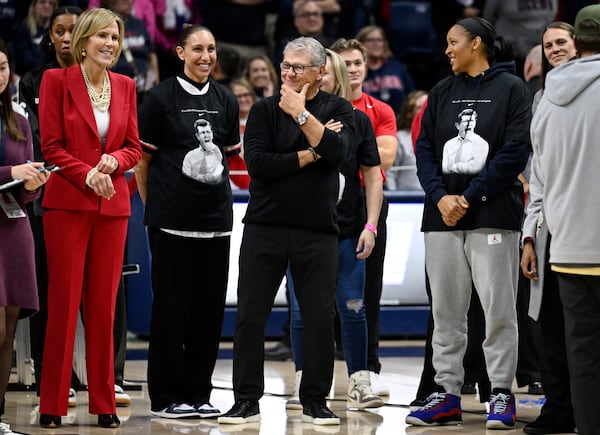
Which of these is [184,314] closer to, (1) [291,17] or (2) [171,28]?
(2) [171,28]

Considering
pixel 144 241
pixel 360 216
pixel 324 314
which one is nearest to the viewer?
pixel 324 314

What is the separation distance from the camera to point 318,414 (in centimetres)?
606

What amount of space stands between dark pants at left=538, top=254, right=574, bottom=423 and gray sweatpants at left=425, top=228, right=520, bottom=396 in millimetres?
161

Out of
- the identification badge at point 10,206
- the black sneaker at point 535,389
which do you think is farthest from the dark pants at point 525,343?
the identification badge at point 10,206

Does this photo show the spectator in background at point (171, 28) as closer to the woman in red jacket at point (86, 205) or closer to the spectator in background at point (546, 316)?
the woman in red jacket at point (86, 205)

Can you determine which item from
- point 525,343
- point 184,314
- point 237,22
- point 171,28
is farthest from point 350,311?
point 237,22

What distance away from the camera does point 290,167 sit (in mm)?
5855

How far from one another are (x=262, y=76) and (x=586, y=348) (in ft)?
21.3

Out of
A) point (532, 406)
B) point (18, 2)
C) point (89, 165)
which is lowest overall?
point (532, 406)

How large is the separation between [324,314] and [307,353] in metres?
0.21

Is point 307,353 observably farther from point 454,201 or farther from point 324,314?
point 454,201

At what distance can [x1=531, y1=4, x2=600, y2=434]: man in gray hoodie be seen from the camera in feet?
15.7

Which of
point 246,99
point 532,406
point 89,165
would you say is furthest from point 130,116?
point 246,99

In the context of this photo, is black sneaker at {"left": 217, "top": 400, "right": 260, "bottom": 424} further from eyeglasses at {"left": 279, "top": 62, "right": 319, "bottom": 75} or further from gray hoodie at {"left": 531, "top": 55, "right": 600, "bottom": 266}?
gray hoodie at {"left": 531, "top": 55, "right": 600, "bottom": 266}
